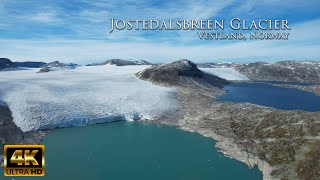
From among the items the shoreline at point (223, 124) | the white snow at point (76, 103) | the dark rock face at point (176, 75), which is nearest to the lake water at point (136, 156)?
the shoreline at point (223, 124)

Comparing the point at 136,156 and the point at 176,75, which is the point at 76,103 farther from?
the point at 176,75

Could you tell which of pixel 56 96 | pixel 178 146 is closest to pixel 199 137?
pixel 178 146

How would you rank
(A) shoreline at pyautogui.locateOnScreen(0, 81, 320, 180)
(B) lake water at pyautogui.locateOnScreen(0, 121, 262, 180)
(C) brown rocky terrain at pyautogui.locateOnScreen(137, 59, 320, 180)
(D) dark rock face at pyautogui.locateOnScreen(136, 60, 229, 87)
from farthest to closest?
(D) dark rock face at pyautogui.locateOnScreen(136, 60, 229, 87)
(A) shoreline at pyautogui.locateOnScreen(0, 81, 320, 180)
(C) brown rocky terrain at pyautogui.locateOnScreen(137, 59, 320, 180)
(B) lake water at pyautogui.locateOnScreen(0, 121, 262, 180)

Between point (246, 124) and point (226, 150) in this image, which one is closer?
point (226, 150)

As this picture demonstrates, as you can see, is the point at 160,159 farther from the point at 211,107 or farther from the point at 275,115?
the point at 211,107

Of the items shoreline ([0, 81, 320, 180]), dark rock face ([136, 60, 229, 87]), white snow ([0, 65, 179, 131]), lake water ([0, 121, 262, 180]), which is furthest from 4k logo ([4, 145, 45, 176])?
dark rock face ([136, 60, 229, 87])

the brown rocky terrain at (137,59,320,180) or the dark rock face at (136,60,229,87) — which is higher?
the dark rock face at (136,60,229,87)

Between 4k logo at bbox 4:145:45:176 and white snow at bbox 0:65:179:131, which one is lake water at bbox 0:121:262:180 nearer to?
white snow at bbox 0:65:179:131
